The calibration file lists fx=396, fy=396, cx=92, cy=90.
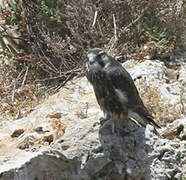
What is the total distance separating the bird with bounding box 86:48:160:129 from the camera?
3896 mm

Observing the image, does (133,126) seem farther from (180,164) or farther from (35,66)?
(35,66)

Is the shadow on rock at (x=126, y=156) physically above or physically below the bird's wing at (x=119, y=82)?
below

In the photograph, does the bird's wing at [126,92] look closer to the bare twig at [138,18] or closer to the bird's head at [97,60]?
the bird's head at [97,60]

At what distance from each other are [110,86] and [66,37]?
8.11 ft

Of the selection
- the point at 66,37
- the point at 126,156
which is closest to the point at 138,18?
the point at 66,37

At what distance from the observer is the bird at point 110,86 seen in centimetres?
390

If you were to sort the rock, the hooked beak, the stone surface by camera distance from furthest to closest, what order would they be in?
the rock, the hooked beak, the stone surface

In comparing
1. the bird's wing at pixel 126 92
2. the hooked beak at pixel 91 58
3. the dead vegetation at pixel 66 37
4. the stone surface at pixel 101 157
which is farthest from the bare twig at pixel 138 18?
the stone surface at pixel 101 157

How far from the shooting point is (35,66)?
6445 mm

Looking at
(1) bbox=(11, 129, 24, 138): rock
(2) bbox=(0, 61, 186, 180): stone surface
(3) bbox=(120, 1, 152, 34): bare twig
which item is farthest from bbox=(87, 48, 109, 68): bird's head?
(3) bbox=(120, 1, 152, 34): bare twig

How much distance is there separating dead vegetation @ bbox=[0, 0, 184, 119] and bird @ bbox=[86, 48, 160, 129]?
72.0 inches

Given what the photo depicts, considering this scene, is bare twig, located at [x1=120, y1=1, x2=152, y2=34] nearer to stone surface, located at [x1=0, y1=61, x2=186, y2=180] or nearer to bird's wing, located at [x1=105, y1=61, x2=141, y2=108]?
bird's wing, located at [x1=105, y1=61, x2=141, y2=108]

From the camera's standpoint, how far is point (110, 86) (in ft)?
12.8

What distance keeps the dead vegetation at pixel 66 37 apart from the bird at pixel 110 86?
183cm
